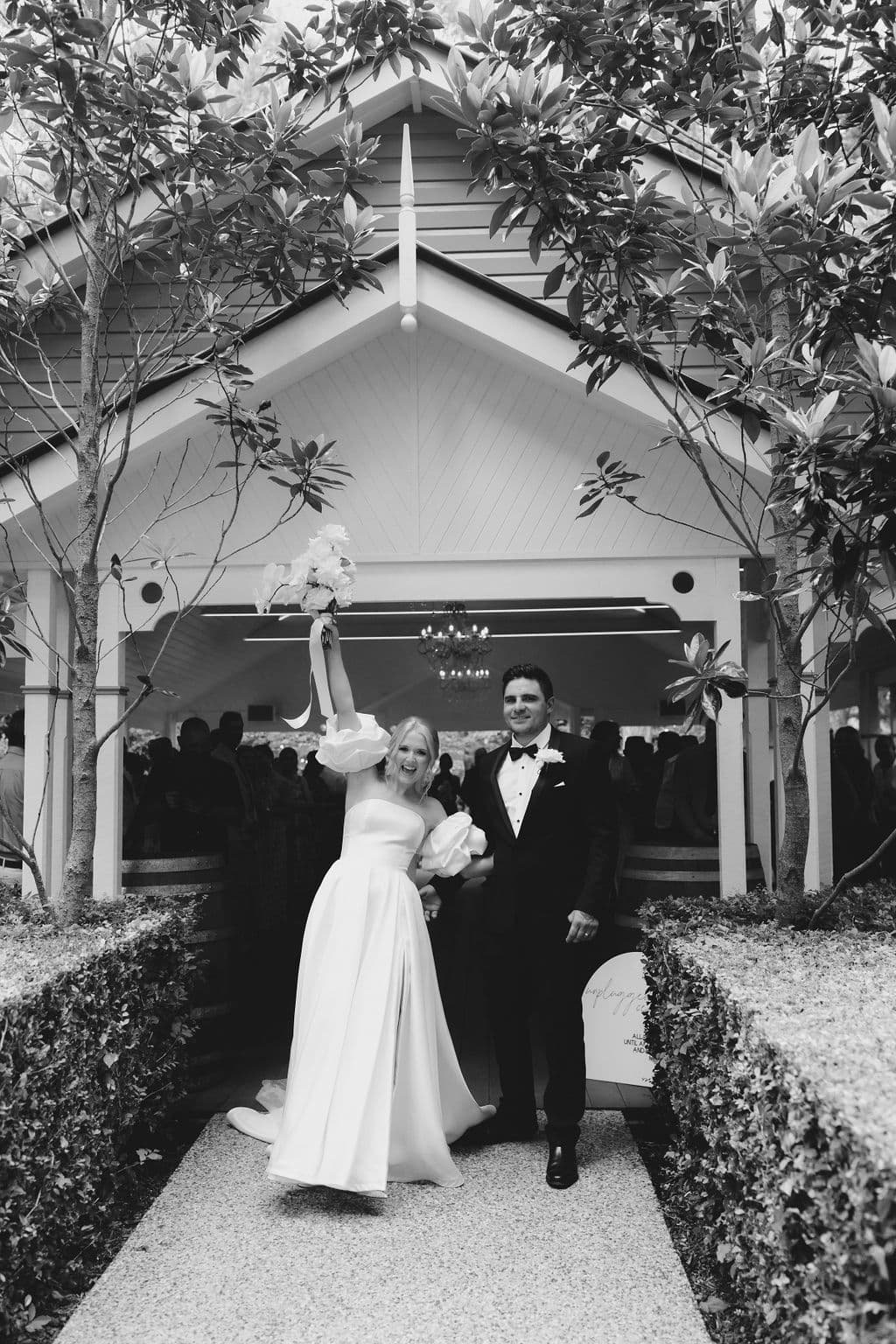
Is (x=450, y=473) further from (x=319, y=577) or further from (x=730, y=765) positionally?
(x=730, y=765)

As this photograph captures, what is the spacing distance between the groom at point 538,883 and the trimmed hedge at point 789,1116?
457 mm

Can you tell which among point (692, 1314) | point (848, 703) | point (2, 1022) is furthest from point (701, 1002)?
point (848, 703)

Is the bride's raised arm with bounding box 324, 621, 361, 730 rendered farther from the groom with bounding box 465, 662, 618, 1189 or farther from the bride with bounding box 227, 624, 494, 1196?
the groom with bounding box 465, 662, 618, 1189

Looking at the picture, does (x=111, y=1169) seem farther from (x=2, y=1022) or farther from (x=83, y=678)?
(x=83, y=678)

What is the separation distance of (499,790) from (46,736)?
8.04ft

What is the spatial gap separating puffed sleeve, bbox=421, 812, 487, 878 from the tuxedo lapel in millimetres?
117

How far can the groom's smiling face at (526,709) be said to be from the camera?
4605mm

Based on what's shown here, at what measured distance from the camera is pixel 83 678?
14.6 feet

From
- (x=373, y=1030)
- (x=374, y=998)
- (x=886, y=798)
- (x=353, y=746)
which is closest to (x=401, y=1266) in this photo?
(x=373, y=1030)

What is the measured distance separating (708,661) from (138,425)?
9.86 feet

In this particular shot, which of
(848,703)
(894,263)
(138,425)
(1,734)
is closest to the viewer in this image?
(894,263)

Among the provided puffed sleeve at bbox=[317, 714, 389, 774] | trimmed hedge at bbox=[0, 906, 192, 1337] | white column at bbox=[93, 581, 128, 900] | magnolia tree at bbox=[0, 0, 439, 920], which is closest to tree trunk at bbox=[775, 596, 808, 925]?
puffed sleeve at bbox=[317, 714, 389, 774]

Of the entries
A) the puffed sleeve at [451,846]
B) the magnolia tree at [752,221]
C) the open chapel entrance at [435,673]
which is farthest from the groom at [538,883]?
the open chapel entrance at [435,673]

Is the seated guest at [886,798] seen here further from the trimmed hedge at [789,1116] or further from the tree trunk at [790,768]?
the trimmed hedge at [789,1116]
